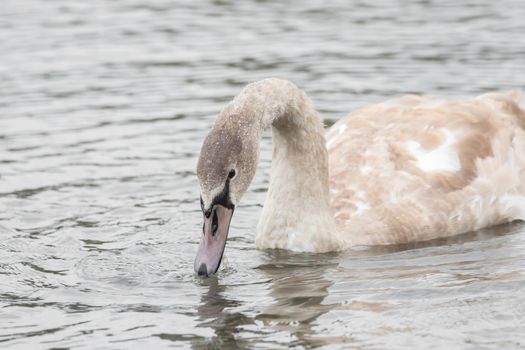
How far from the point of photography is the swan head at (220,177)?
31.0 feet

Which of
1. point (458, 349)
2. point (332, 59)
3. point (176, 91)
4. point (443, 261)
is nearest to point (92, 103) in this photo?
point (176, 91)

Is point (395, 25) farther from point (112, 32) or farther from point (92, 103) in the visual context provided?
point (92, 103)

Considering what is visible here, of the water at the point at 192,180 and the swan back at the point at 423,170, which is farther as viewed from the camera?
the swan back at the point at 423,170

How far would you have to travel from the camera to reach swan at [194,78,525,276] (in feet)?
35.7

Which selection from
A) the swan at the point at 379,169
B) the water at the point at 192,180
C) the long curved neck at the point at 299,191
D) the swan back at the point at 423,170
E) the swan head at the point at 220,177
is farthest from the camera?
the swan back at the point at 423,170

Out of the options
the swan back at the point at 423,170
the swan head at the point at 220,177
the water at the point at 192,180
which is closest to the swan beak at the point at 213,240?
the swan head at the point at 220,177

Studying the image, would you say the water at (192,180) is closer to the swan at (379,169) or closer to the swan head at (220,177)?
the swan at (379,169)

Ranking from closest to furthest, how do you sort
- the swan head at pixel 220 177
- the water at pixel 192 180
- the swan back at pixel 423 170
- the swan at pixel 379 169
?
the water at pixel 192 180 < the swan head at pixel 220 177 < the swan at pixel 379 169 < the swan back at pixel 423 170

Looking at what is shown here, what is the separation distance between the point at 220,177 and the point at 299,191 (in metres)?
1.85

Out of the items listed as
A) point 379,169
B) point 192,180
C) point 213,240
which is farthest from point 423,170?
point 213,240

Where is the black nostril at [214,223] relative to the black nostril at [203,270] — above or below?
above

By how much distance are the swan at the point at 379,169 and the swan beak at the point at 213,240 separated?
19mm

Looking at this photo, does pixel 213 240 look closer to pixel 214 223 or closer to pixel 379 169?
pixel 214 223

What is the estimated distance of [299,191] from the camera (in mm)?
11195
